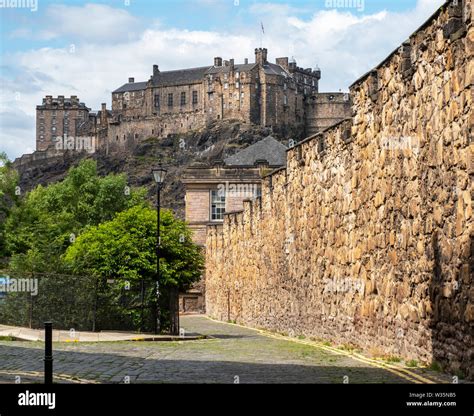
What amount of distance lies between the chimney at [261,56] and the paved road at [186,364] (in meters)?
138

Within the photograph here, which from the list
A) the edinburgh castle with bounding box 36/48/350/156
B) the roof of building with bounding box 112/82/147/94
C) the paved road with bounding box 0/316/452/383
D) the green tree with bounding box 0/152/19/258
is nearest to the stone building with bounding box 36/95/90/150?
the edinburgh castle with bounding box 36/48/350/156

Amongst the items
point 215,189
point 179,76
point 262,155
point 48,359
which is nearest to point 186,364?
point 48,359

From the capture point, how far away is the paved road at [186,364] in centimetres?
1312

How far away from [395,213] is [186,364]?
4280 millimetres

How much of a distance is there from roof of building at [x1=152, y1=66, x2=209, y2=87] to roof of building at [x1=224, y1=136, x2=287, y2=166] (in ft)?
326

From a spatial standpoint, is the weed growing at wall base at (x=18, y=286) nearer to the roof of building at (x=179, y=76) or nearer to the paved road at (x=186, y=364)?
the paved road at (x=186, y=364)

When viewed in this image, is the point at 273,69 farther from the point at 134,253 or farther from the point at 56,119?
the point at 134,253

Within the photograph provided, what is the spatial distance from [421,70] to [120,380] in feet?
21.4

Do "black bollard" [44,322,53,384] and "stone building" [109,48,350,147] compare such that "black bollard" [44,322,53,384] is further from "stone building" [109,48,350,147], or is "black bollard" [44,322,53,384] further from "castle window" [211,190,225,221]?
"stone building" [109,48,350,147]

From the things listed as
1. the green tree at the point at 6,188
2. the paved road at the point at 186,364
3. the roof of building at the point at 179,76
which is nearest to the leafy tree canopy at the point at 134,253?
the paved road at the point at 186,364

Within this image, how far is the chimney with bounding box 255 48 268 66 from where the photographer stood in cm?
15625

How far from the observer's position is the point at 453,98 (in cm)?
1341

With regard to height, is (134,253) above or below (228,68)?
below

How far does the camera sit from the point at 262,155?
6488 centimetres
